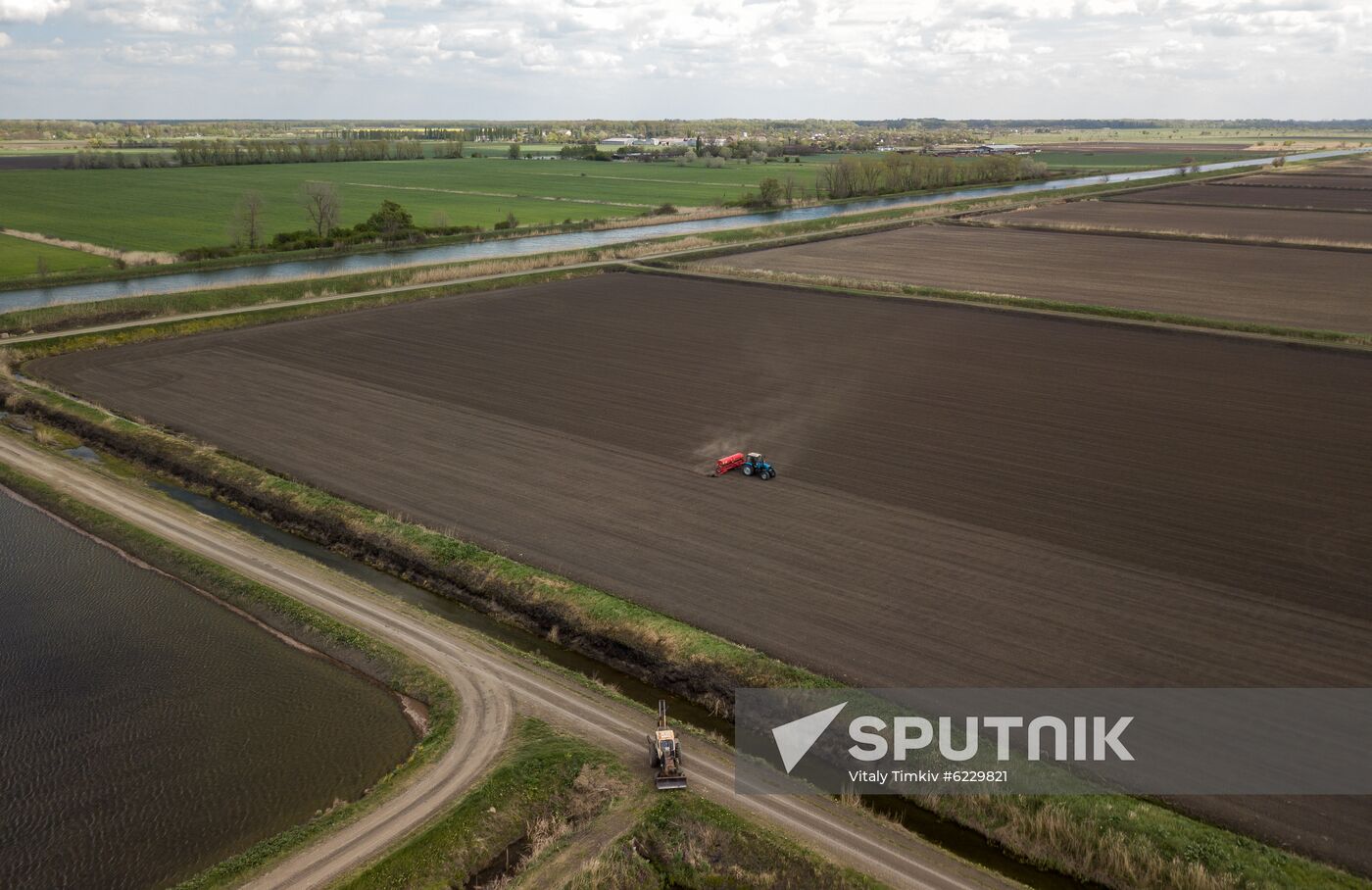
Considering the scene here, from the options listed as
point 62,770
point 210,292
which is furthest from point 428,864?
point 210,292

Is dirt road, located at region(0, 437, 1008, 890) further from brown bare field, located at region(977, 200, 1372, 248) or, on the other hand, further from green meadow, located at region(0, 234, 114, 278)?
brown bare field, located at region(977, 200, 1372, 248)

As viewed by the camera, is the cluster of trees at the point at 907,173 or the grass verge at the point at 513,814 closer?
the grass verge at the point at 513,814

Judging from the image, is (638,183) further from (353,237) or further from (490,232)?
(353,237)

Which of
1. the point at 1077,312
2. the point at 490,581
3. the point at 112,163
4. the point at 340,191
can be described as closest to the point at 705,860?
the point at 490,581

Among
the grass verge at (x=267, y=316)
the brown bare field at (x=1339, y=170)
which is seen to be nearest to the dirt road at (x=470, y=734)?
the grass verge at (x=267, y=316)

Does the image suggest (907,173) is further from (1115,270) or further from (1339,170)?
(1339,170)

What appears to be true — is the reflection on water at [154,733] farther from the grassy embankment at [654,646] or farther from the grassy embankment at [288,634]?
the grassy embankment at [654,646]

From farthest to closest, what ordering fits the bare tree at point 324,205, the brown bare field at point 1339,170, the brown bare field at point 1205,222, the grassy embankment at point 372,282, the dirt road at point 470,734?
the brown bare field at point 1339,170, the brown bare field at point 1205,222, the bare tree at point 324,205, the grassy embankment at point 372,282, the dirt road at point 470,734
